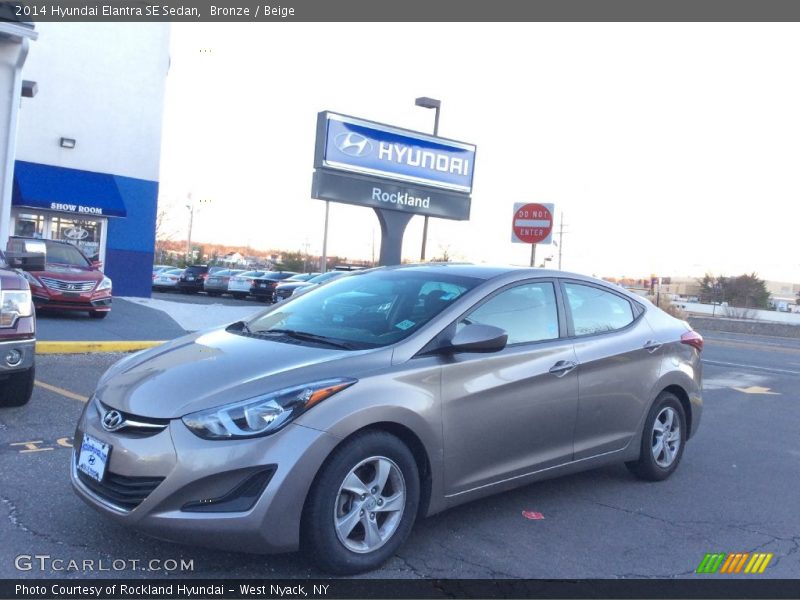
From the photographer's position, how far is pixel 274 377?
12.7ft

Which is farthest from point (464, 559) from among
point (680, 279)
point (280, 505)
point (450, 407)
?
point (680, 279)

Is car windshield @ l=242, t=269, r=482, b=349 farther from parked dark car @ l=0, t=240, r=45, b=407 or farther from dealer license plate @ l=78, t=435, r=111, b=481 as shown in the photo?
parked dark car @ l=0, t=240, r=45, b=407

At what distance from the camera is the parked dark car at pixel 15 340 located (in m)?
6.60

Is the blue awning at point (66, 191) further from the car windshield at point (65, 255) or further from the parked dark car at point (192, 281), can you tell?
the parked dark car at point (192, 281)

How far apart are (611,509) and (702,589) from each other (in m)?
1.21

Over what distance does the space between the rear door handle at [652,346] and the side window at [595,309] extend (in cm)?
21

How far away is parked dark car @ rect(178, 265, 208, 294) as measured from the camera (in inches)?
1487

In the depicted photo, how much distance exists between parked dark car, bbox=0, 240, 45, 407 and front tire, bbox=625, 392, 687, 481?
492cm

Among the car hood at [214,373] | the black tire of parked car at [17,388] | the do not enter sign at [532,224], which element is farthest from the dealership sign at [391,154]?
the car hood at [214,373]

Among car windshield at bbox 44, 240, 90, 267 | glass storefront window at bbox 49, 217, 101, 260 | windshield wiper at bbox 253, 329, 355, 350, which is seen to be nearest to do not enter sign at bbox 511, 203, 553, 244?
car windshield at bbox 44, 240, 90, 267

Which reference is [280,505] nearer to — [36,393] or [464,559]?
[464,559]

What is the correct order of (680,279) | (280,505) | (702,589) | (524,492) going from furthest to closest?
1. (680,279)
2. (524,492)
3. (702,589)
4. (280,505)

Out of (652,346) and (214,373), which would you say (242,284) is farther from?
(214,373)

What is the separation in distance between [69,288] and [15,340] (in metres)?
8.50
